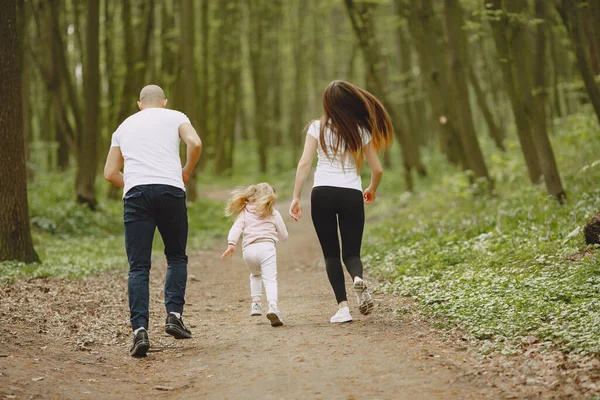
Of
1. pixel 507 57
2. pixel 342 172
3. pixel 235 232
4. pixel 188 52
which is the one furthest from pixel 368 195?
pixel 188 52

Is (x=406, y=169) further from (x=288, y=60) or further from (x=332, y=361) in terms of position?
(x=288, y=60)

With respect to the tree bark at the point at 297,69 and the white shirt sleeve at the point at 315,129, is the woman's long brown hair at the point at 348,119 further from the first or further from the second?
the tree bark at the point at 297,69

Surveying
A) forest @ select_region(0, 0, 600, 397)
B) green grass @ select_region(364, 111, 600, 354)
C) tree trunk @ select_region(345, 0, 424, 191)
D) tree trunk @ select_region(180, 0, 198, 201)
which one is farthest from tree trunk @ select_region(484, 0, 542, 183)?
tree trunk @ select_region(180, 0, 198, 201)

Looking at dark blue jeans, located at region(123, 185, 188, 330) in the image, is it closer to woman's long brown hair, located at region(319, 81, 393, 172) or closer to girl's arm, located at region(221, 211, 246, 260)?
girl's arm, located at region(221, 211, 246, 260)

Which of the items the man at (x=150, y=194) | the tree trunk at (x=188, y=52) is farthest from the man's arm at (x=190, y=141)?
the tree trunk at (x=188, y=52)

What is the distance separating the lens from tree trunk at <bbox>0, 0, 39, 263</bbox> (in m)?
9.36

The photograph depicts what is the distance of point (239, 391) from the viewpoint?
4.84m

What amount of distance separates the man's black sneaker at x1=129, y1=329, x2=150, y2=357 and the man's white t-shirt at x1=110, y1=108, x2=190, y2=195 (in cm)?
130

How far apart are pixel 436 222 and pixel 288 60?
1535 inches

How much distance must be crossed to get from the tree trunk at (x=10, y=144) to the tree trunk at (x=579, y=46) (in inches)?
333

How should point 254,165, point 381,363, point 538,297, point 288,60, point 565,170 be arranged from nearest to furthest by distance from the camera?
point 381,363 < point 538,297 < point 565,170 < point 254,165 < point 288,60

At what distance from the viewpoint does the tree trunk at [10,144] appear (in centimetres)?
936

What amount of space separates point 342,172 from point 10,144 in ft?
17.0

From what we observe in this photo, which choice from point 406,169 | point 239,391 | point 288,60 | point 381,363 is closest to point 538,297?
point 381,363
